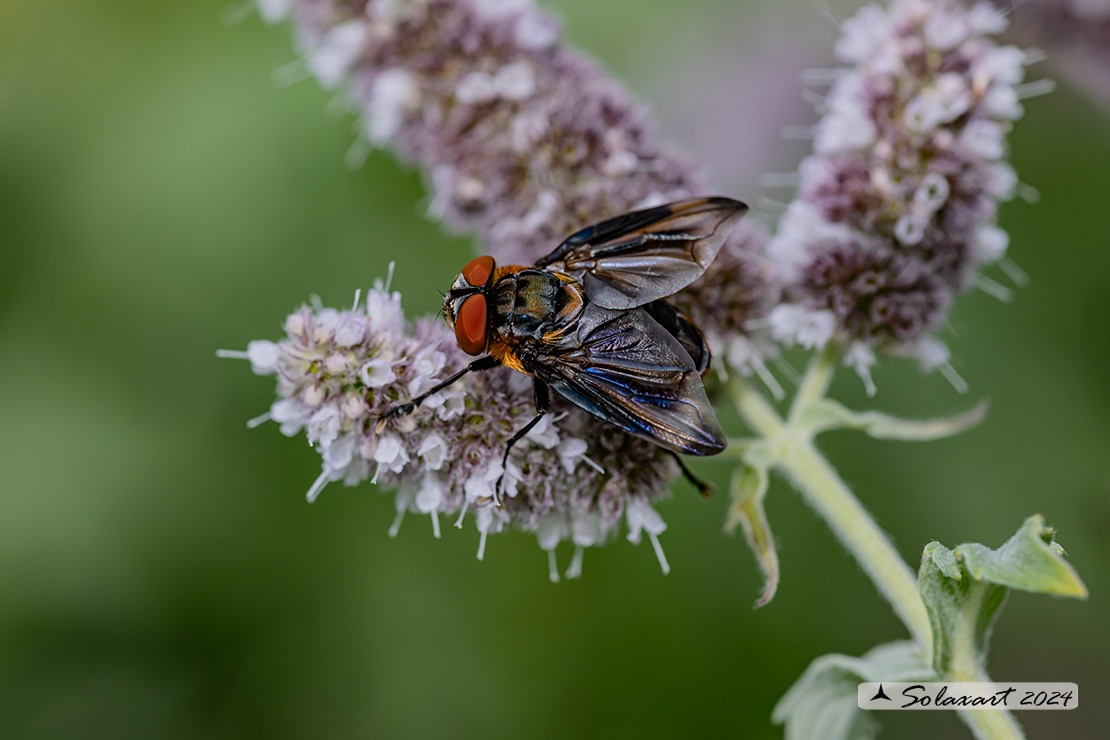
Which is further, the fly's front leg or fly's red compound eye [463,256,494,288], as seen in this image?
fly's red compound eye [463,256,494,288]

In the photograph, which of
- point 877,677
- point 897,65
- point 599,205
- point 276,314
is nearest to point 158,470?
point 276,314

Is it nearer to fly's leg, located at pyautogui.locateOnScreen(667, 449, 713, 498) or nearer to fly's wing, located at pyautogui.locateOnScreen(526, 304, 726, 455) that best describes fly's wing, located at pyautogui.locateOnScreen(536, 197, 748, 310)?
fly's wing, located at pyautogui.locateOnScreen(526, 304, 726, 455)

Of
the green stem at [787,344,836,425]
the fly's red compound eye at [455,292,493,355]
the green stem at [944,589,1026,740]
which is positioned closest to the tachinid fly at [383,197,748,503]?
the fly's red compound eye at [455,292,493,355]

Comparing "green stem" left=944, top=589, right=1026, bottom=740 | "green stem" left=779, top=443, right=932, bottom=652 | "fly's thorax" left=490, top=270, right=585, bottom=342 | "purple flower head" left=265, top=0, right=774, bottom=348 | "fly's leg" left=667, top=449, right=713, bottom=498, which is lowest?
"green stem" left=944, top=589, right=1026, bottom=740

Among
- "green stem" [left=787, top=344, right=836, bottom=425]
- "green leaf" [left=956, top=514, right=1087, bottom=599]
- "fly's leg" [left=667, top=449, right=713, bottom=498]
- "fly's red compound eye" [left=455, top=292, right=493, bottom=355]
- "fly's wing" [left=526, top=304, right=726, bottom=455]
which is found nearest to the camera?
"green leaf" [left=956, top=514, right=1087, bottom=599]

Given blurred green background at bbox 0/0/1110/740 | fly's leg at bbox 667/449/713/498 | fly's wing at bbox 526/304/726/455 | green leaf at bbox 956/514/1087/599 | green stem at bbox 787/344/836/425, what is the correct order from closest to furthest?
green leaf at bbox 956/514/1087/599
fly's wing at bbox 526/304/726/455
fly's leg at bbox 667/449/713/498
green stem at bbox 787/344/836/425
blurred green background at bbox 0/0/1110/740

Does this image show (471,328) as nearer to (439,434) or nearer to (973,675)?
(439,434)

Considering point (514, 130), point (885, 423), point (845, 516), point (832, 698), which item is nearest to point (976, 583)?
point (845, 516)
